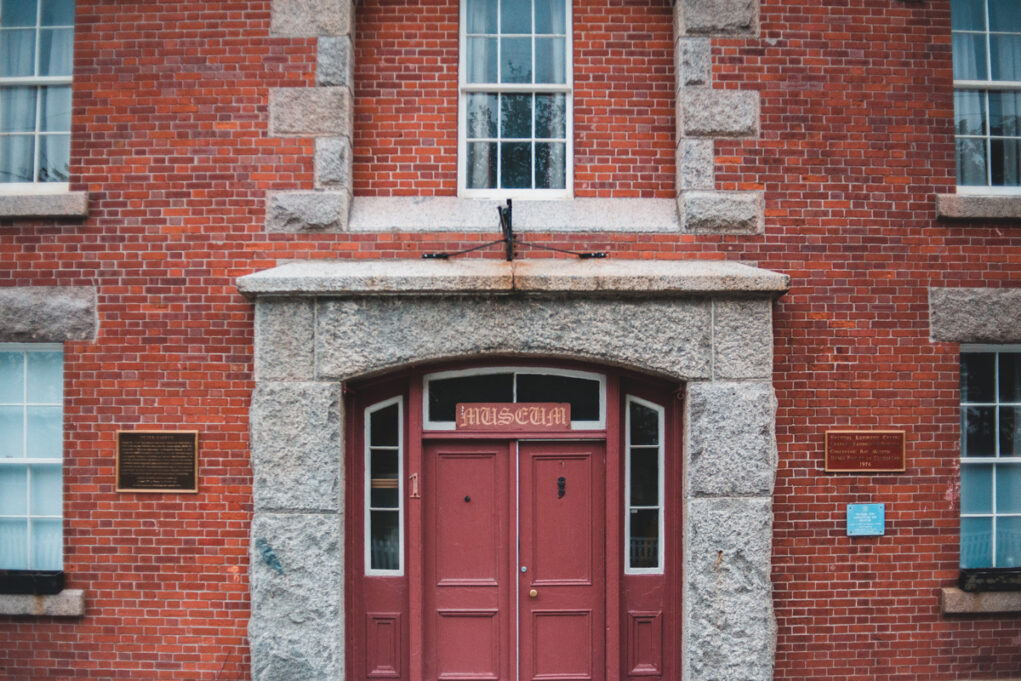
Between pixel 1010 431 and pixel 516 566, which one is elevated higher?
pixel 1010 431

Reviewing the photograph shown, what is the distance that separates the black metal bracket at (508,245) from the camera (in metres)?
5.12

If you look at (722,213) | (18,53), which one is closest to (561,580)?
(722,213)

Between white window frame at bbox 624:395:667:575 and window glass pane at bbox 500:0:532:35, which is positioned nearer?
white window frame at bbox 624:395:667:575

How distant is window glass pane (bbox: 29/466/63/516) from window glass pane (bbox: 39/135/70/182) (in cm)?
248

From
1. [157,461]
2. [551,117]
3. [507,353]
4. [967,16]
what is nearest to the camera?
[507,353]

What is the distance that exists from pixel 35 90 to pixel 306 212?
2722mm

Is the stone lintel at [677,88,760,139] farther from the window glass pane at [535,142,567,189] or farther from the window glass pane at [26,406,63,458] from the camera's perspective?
the window glass pane at [26,406,63,458]

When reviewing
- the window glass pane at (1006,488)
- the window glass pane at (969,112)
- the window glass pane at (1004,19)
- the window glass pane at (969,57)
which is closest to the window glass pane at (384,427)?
the window glass pane at (1006,488)

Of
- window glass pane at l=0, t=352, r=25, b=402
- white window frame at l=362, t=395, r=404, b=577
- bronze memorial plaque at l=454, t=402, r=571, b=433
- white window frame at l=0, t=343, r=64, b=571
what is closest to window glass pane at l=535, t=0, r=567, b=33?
bronze memorial plaque at l=454, t=402, r=571, b=433

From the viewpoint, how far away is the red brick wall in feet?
17.3

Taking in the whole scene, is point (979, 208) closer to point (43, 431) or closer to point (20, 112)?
point (43, 431)

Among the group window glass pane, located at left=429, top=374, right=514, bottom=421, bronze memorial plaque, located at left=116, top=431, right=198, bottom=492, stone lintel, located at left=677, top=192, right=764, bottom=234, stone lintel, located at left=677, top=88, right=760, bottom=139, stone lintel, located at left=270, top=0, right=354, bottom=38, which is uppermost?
stone lintel, located at left=270, top=0, right=354, bottom=38

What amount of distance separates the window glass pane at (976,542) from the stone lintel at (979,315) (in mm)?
1578

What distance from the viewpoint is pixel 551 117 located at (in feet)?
18.6
